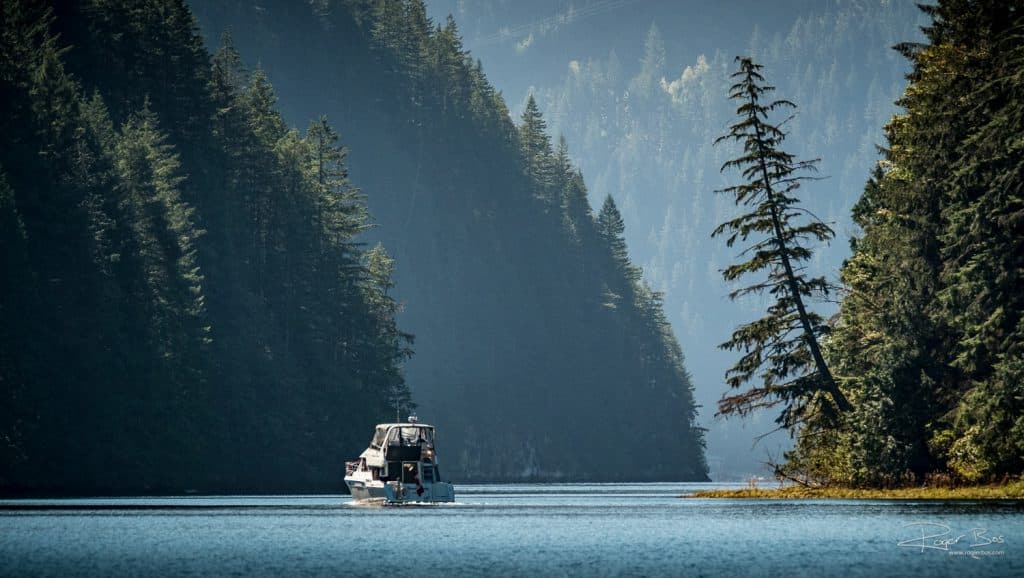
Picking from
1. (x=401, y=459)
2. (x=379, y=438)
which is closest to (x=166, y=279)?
(x=379, y=438)

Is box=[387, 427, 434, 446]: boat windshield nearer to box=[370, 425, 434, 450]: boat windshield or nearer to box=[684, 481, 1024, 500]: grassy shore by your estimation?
box=[370, 425, 434, 450]: boat windshield

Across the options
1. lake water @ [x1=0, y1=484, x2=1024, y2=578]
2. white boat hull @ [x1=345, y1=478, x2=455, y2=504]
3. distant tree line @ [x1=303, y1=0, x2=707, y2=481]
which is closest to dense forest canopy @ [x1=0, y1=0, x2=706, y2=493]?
distant tree line @ [x1=303, y1=0, x2=707, y2=481]

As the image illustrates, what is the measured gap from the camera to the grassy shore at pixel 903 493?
157ft

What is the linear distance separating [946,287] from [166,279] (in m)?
50.8

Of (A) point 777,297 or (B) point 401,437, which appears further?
(B) point 401,437

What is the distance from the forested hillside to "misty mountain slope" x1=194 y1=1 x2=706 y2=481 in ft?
106

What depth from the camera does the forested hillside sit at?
72625 millimetres

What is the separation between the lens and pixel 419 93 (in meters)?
186

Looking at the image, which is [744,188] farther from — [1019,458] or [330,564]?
[330,564]

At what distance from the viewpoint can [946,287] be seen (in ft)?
176

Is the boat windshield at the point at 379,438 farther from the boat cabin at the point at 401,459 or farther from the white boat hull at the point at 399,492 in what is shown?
the white boat hull at the point at 399,492

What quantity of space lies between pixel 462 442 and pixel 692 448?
141ft
